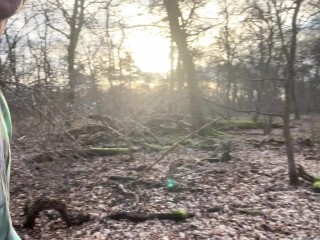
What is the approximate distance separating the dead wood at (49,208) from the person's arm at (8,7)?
7029 millimetres

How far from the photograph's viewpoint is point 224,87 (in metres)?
27.0

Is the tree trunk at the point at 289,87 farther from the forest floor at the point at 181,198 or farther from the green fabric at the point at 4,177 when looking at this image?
the green fabric at the point at 4,177

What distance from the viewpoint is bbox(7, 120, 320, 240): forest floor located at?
7141mm

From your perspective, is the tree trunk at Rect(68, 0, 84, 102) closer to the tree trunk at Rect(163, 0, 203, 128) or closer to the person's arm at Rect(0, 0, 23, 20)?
the tree trunk at Rect(163, 0, 203, 128)

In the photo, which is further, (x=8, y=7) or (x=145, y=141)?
(x=145, y=141)

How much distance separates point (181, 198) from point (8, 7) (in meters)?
8.33

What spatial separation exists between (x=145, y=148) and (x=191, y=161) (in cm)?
226

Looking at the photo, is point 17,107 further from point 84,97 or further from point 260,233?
point 260,233

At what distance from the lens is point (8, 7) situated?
33.4 inches

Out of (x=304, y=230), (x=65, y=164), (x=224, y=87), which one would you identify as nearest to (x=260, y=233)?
(x=304, y=230)

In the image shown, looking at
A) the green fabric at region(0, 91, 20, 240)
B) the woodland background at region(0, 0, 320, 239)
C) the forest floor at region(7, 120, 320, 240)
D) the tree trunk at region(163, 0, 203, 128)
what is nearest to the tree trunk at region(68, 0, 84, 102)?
the woodland background at region(0, 0, 320, 239)

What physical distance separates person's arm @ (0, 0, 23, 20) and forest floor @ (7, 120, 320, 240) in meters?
6.34

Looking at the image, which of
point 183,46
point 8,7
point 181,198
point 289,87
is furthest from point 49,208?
point 183,46

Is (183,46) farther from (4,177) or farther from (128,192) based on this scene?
(4,177)
